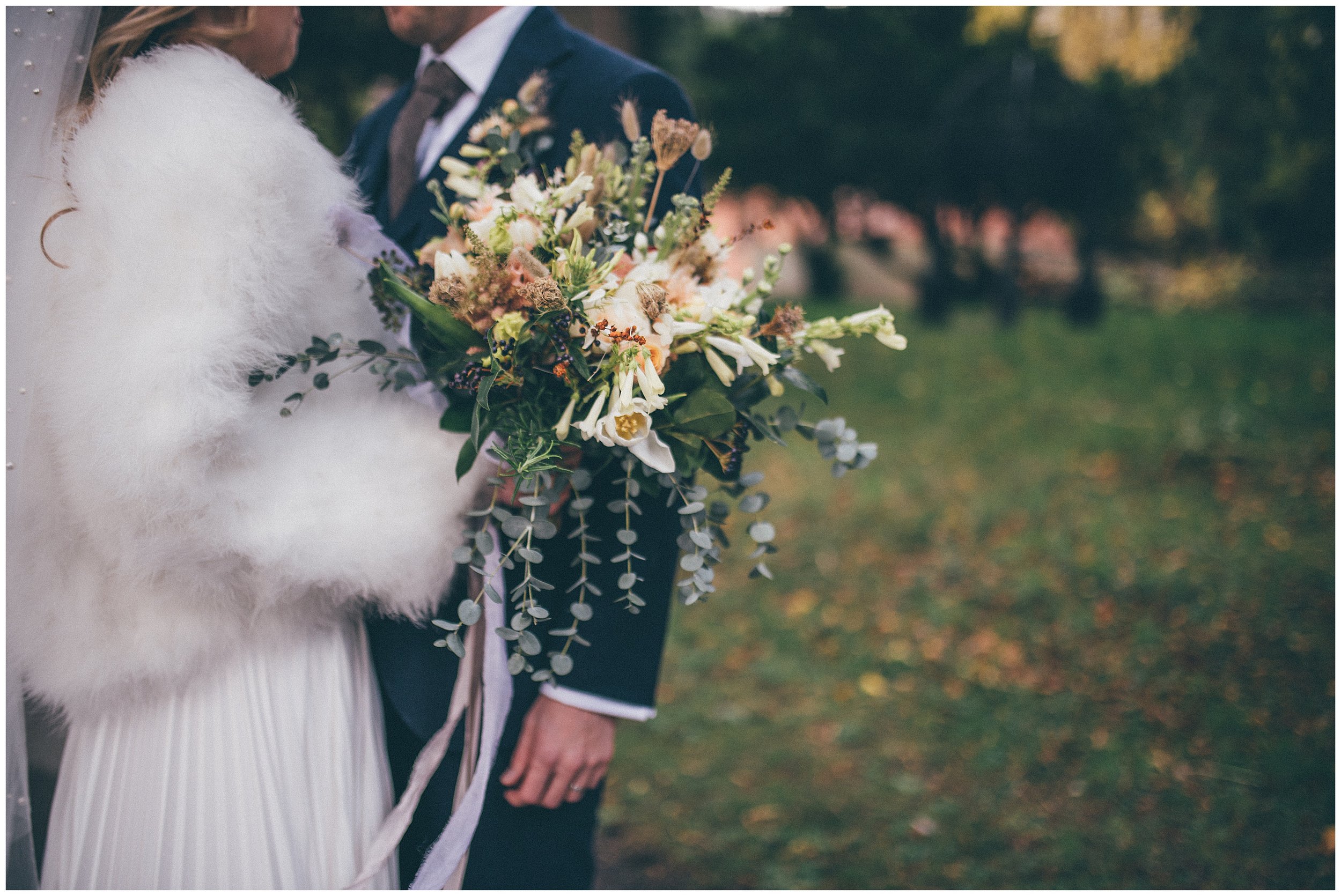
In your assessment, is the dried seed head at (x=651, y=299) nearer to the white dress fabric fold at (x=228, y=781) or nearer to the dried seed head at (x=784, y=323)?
the dried seed head at (x=784, y=323)

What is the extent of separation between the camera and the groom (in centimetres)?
171

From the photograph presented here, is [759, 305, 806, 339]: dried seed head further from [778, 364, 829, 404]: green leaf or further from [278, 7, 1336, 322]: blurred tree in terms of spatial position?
[278, 7, 1336, 322]: blurred tree

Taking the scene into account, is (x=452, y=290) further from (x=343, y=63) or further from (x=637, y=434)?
(x=343, y=63)

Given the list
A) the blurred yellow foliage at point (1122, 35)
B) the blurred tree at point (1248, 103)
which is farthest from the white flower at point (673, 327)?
the blurred yellow foliage at point (1122, 35)

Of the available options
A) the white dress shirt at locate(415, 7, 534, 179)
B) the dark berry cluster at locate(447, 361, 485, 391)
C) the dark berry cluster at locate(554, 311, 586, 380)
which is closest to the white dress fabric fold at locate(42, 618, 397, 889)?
the dark berry cluster at locate(447, 361, 485, 391)

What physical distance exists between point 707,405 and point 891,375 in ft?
30.5

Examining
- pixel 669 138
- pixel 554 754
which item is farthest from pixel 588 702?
pixel 669 138

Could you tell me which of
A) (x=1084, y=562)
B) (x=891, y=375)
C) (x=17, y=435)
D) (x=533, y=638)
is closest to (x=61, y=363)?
(x=17, y=435)

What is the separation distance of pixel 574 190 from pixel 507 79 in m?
0.53

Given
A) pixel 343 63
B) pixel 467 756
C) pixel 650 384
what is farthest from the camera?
pixel 343 63

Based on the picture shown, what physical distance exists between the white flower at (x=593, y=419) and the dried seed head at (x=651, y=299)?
0.13m

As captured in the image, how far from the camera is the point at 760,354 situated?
144cm

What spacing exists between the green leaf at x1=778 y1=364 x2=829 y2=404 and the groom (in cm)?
33

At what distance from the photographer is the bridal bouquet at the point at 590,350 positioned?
1405mm
